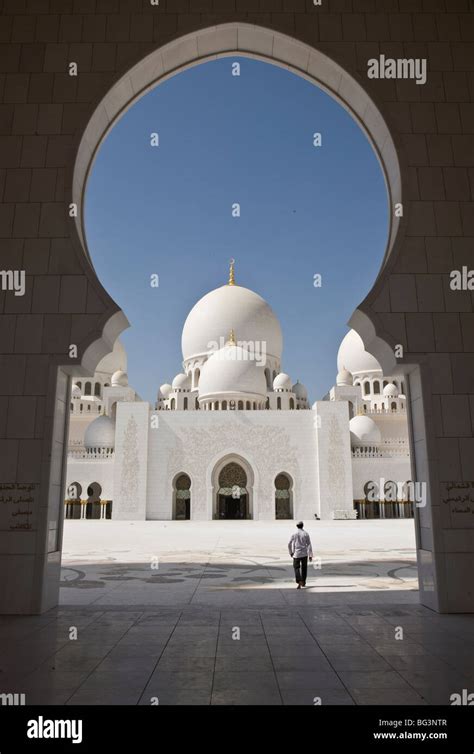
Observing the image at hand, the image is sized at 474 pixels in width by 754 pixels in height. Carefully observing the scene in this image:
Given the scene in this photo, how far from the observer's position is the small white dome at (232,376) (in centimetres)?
2538

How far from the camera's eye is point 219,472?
23188 millimetres

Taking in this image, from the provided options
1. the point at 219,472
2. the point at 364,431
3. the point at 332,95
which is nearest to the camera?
the point at 332,95

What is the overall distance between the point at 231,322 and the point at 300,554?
2433 centimetres

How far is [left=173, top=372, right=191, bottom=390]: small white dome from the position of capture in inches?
1169

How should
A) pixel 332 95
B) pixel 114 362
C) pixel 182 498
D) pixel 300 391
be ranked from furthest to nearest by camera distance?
pixel 114 362 < pixel 300 391 < pixel 182 498 < pixel 332 95

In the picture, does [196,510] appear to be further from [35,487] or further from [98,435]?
[35,487]

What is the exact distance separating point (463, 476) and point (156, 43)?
426 centimetres

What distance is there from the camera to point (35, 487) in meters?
4.04

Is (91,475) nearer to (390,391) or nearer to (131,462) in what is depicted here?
(131,462)

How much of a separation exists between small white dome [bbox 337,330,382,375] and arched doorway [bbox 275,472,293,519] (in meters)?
10.6

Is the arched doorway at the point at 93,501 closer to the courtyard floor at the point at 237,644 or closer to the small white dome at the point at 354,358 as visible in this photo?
the small white dome at the point at 354,358

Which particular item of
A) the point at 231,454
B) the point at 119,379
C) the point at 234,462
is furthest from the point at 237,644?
the point at 119,379

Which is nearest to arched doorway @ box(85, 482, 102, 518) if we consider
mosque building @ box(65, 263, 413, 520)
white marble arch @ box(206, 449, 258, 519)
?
mosque building @ box(65, 263, 413, 520)
